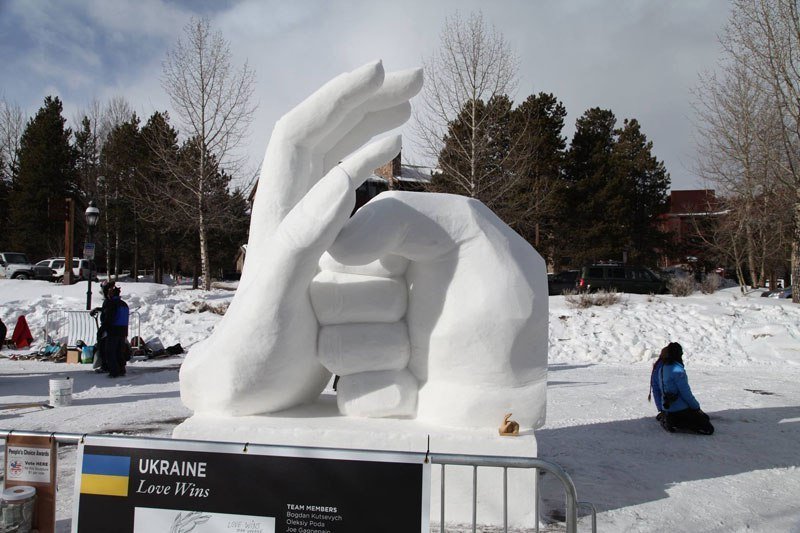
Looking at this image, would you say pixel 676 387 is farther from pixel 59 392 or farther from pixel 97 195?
pixel 97 195

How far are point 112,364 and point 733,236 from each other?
2527 centimetres

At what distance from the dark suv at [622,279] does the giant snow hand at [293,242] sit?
18.4 meters

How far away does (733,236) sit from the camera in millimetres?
25484

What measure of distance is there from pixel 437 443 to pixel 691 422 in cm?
402

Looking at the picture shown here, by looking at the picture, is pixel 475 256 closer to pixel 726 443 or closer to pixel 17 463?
pixel 17 463

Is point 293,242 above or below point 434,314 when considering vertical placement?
above

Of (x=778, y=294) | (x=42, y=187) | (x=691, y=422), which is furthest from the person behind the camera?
(x=42, y=187)

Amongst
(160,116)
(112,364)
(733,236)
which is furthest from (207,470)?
(160,116)

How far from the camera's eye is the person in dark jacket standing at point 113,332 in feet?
33.0

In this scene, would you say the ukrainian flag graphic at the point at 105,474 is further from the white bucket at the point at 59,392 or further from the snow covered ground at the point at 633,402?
the white bucket at the point at 59,392

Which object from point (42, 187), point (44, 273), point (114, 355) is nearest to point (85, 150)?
point (42, 187)

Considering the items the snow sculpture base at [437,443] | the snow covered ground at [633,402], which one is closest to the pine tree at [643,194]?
the snow covered ground at [633,402]

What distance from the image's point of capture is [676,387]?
21.9 ft

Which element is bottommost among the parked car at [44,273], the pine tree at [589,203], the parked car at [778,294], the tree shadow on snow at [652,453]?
the tree shadow on snow at [652,453]
